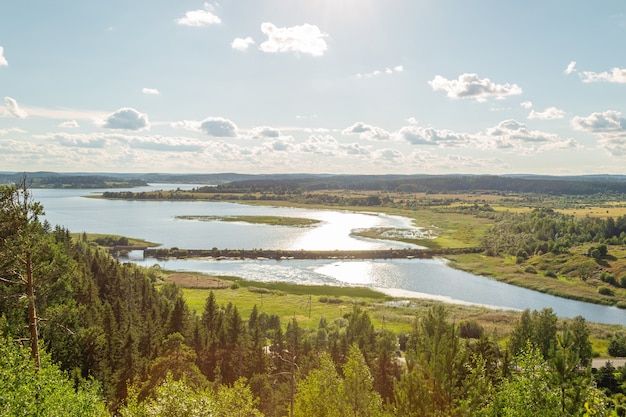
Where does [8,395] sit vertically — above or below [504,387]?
above

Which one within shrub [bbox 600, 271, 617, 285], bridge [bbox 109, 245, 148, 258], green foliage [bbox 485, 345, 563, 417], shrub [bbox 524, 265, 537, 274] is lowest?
bridge [bbox 109, 245, 148, 258]

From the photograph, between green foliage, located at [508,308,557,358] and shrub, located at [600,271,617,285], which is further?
shrub, located at [600,271,617,285]

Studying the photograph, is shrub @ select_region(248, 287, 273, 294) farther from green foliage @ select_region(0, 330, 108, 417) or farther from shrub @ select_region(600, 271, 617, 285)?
shrub @ select_region(600, 271, 617, 285)

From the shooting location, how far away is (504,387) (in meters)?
22.4

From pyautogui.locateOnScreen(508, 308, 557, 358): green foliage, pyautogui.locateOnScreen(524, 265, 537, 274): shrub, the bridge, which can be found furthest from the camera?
the bridge

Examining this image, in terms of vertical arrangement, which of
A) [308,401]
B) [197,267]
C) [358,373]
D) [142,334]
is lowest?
[197,267]

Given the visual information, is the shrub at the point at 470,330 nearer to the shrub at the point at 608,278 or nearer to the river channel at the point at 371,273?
the river channel at the point at 371,273

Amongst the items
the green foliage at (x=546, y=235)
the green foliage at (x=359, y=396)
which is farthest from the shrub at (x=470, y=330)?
the green foliage at (x=546, y=235)

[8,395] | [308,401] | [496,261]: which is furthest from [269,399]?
[496,261]

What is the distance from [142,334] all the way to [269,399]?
16.8m

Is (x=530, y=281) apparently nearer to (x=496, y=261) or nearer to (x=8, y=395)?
(x=496, y=261)

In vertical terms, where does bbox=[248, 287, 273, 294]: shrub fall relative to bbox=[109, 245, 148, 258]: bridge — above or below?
below

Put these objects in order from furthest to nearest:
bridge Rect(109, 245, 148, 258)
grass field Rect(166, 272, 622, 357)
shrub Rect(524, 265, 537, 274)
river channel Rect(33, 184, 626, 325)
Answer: bridge Rect(109, 245, 148, 258), shrub Rect(524, 265, 537, 274), river channel Rect(33, 184, 626, 325), grass field Rect(166, 272, 622, 357)

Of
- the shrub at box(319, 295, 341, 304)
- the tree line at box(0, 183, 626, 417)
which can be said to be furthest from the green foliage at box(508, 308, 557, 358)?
the shrub at box(319, 295, 341, 304)
